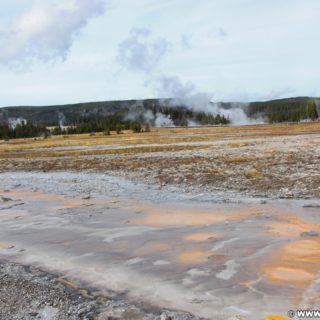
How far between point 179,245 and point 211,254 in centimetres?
111

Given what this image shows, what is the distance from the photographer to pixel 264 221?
41.4 ft

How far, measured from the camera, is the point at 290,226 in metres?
11.9

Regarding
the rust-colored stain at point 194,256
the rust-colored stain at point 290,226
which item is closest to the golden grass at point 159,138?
the rust-colored stain at point 290,226

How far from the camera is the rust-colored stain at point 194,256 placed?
362 inches

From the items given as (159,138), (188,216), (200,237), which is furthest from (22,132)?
(200,237)

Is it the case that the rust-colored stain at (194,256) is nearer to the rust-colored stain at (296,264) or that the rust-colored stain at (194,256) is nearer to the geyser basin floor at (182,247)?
the geyser basin floor at (182,247)

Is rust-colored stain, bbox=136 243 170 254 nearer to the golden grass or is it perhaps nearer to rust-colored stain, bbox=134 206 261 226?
rust-colored stain, bbox=134 206 261 226

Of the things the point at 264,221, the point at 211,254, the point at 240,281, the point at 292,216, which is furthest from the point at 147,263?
the point at 292,216

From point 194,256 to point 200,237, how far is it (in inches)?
67.7

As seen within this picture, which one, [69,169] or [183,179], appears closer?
[183,179]

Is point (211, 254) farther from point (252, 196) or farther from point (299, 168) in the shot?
point (299, 168)

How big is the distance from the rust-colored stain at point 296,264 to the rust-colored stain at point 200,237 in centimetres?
180

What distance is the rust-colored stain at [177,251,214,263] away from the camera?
9.19 metres

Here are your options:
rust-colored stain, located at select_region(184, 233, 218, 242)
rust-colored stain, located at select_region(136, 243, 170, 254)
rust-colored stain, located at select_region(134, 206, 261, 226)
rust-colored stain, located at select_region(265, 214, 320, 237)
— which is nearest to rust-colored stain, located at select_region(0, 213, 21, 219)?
rust-colored stain, located at select_region(134, 206, 261, 226)
